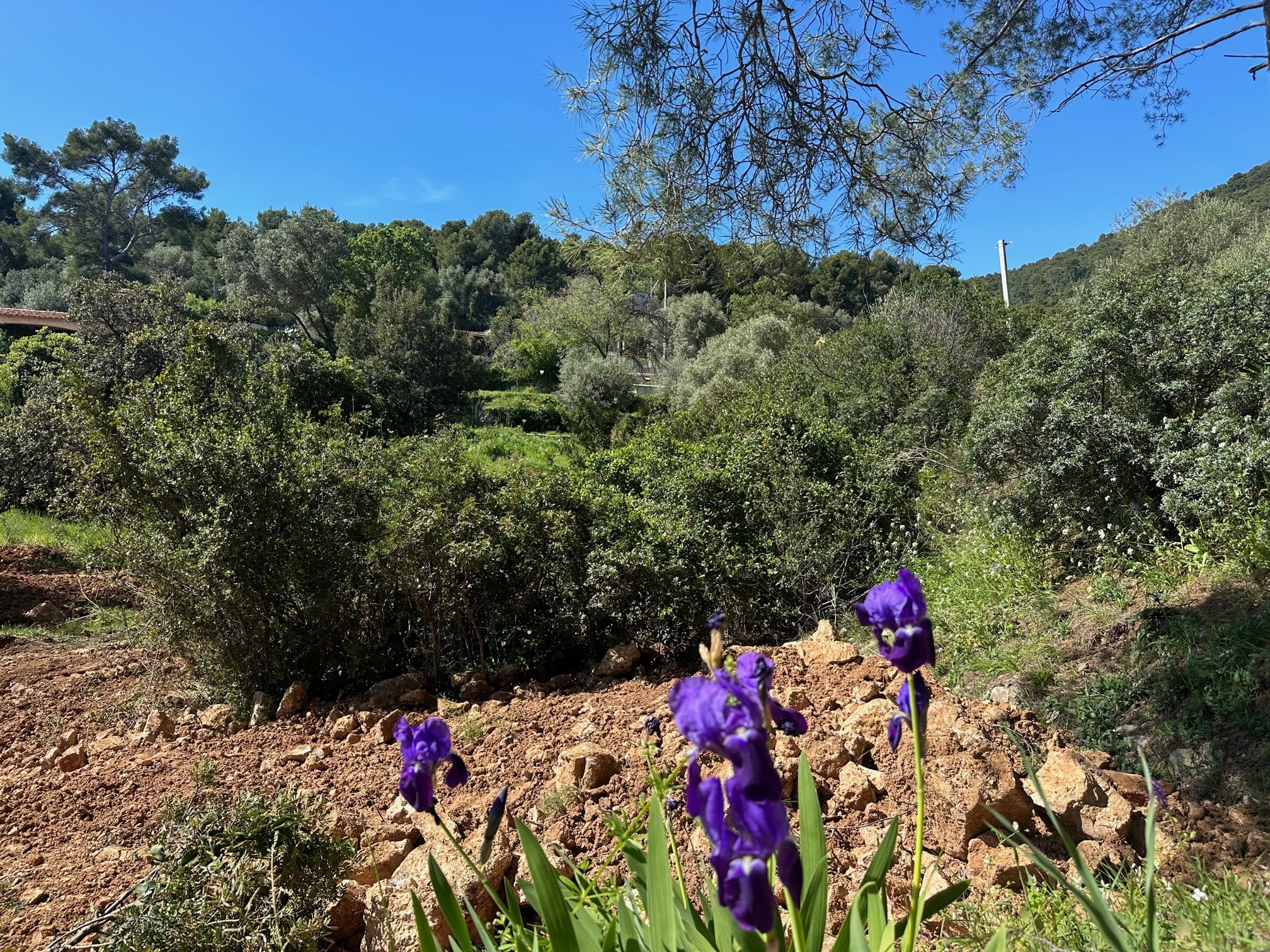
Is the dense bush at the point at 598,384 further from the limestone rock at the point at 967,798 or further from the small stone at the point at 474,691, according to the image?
the limestone rock at the point at 967,798

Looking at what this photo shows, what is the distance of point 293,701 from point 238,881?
2.20 m

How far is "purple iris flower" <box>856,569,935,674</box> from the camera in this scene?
1021 mm

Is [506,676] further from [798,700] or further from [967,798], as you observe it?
[967,798]

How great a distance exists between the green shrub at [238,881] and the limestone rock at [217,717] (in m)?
1.77

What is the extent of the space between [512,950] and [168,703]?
3717 millimetres

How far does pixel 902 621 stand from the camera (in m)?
1.04

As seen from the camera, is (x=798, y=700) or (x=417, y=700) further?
(x=417, y=700)

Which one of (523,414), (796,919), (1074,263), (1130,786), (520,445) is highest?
(1074,263)

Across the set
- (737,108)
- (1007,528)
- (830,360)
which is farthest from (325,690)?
(830,360)

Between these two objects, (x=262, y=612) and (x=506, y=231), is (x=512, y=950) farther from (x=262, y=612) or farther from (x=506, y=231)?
(x=506, y=231)

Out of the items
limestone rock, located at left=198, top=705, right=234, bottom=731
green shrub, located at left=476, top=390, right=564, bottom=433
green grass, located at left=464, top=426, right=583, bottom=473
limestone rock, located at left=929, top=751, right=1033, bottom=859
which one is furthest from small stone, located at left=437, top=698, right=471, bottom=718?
green shrub, located at left=476, top=390, right=564, bottom=433

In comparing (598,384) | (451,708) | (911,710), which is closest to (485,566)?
(451,708)

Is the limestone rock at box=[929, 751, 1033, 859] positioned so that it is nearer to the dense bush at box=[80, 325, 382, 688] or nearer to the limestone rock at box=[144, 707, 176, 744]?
the dense bush at box=[80, 325, 382, 688]

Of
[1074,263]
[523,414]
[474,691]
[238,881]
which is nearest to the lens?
[238,881]
